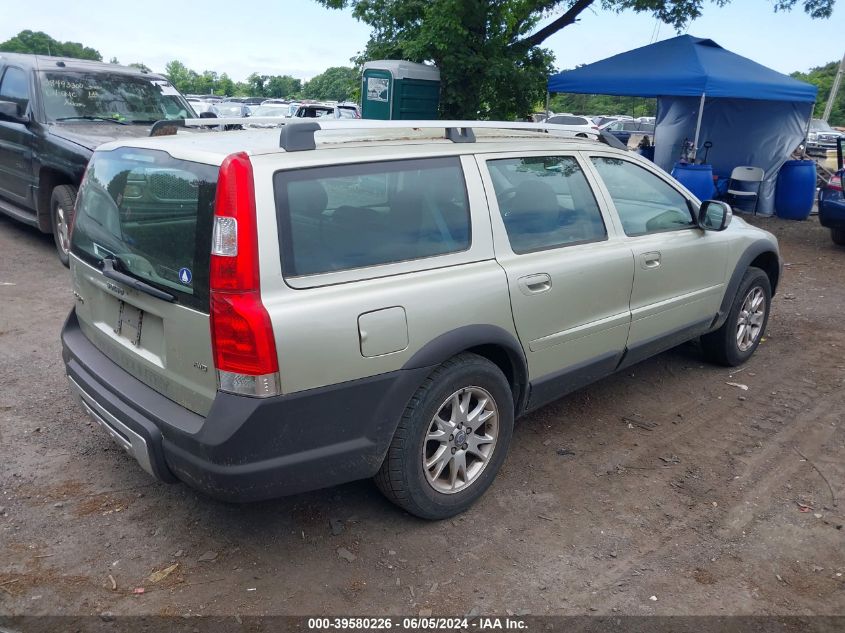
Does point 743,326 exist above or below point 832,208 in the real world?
below

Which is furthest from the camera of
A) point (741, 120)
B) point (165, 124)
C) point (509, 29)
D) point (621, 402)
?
point (741, 120)

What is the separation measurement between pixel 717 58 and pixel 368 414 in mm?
10886

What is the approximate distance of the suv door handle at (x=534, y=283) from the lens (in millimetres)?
3321

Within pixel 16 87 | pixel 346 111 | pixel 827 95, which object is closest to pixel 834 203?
pixel 16 87

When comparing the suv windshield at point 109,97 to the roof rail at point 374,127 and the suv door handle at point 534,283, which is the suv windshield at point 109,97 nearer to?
the roof rail at point 374,127

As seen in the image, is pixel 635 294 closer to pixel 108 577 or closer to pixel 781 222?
pixel 108 577

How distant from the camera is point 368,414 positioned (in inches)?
Result: 110

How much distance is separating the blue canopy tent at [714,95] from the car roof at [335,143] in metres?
8.11

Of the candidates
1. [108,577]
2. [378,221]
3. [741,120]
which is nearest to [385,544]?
[108,577]

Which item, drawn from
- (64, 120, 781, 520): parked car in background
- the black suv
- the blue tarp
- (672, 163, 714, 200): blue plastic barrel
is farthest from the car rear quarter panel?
(672, 163, 714, 200): blue plastic barrel

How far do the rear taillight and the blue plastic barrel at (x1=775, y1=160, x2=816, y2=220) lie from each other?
12.3 metres

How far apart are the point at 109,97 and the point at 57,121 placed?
27.7 inches

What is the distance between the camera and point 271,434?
258 centimetres

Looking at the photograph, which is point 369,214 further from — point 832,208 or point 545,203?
point 832,208
